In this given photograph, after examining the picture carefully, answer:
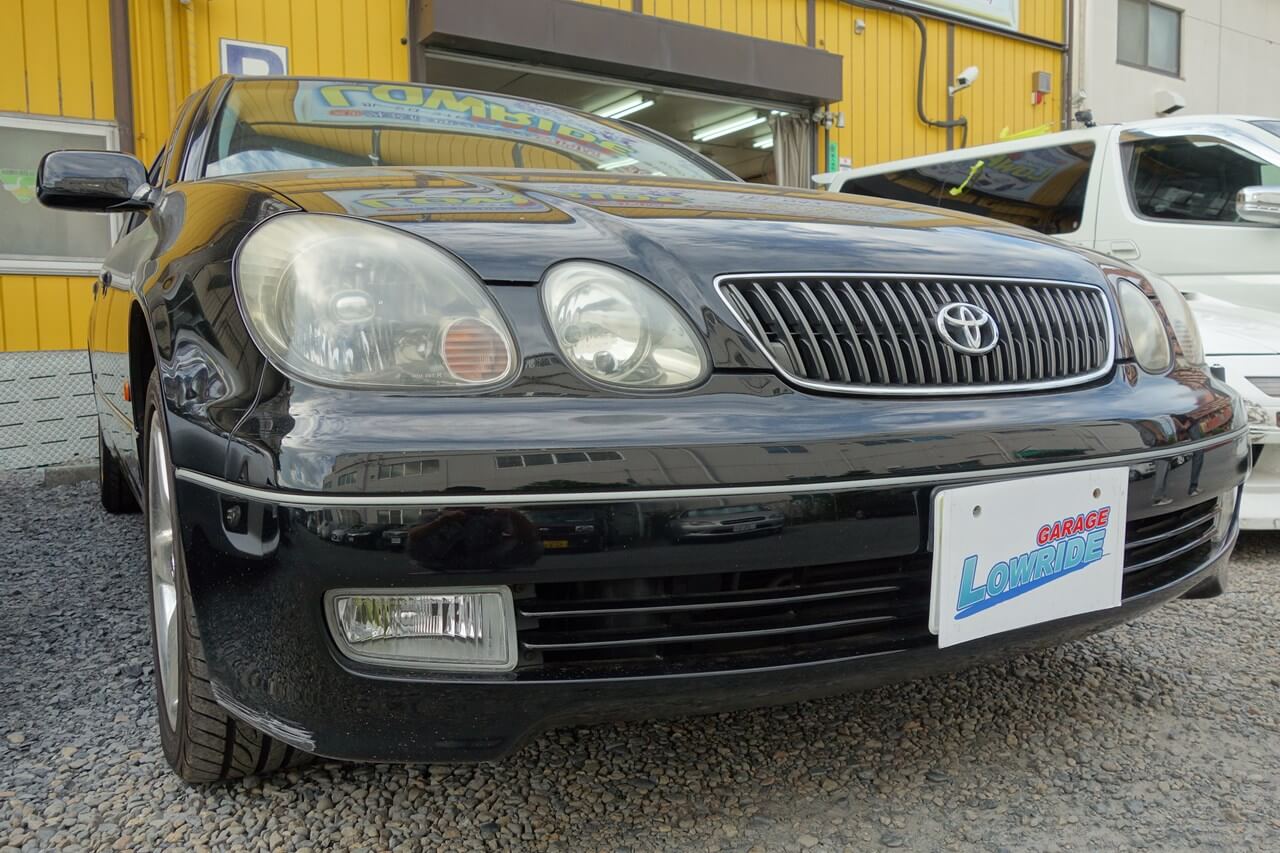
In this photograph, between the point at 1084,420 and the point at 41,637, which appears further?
the point at 41,637

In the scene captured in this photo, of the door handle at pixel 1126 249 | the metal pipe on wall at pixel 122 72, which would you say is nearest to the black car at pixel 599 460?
the door handle at pixel 1126 249

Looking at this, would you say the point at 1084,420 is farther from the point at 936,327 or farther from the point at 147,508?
the point at 147,508

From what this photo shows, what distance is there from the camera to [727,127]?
8406 millimetres

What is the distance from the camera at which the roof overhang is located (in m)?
5.72

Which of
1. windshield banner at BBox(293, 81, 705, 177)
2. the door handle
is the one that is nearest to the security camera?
the door handle

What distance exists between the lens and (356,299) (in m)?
1.11

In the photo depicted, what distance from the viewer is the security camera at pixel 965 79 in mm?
8273

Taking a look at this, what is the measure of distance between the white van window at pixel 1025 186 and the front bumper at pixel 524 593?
3.70 m

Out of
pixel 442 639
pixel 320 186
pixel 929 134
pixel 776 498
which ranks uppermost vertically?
pixel 929 134

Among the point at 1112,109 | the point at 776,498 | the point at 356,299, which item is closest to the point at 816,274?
the point at 776,498

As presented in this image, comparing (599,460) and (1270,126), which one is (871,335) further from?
(1270,126)

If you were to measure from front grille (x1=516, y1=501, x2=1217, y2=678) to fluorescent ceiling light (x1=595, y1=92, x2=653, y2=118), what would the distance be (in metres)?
6.54

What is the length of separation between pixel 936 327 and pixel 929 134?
7907mm

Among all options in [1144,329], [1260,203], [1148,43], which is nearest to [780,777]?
[1144,329]
